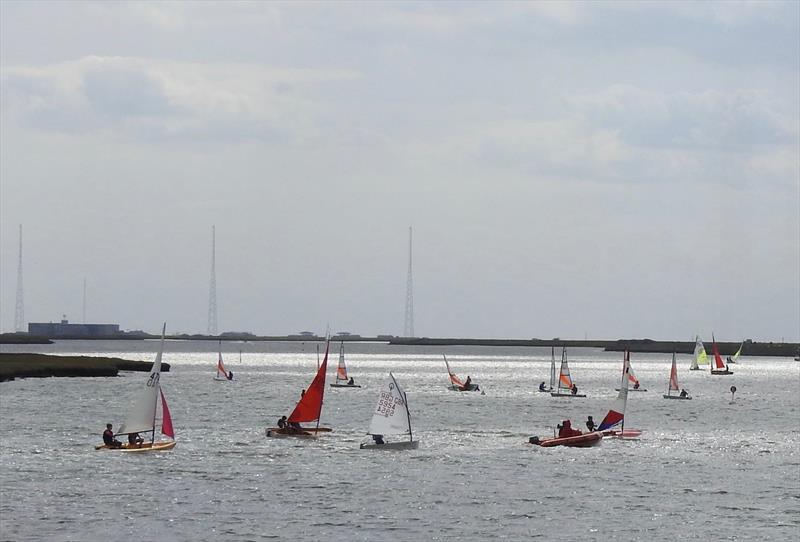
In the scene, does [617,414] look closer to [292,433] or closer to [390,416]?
[390,416]

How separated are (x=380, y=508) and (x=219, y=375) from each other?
125383 mm

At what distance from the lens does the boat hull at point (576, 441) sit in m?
72.1

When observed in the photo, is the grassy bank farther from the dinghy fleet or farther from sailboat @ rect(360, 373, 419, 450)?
sailboat @ rect(360, 373, 419, 450)

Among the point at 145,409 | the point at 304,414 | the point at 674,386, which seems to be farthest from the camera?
the point at 674,386

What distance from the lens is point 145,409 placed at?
6438cm

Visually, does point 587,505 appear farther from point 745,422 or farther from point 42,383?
point 42,383

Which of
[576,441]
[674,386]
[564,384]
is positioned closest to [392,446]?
[576,441]

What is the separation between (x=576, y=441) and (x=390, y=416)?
11.5m

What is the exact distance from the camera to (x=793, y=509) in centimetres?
4872

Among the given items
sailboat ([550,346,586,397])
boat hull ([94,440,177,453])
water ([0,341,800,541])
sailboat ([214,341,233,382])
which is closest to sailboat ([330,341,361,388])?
sailboat ([214,341,233,382])

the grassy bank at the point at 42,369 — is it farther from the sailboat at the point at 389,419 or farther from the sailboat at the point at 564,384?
the sailboat at the point at 389,419

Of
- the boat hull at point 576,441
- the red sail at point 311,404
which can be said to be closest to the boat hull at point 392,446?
the red sail at point 311,404

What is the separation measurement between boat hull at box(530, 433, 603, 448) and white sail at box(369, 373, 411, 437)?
349 inches

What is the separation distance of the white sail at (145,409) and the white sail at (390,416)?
1125 cm
